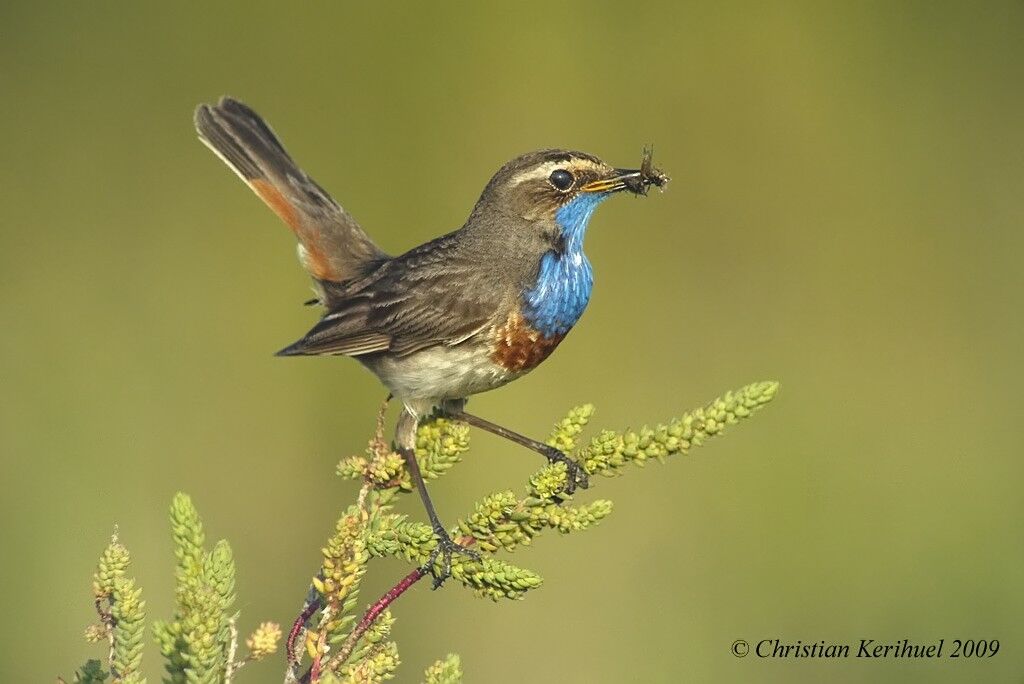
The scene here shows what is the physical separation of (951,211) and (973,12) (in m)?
1.43

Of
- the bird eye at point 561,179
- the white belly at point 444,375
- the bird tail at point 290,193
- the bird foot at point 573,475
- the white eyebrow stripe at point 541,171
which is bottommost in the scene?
the bird foot at point 573,475

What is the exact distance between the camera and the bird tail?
5.39 meters

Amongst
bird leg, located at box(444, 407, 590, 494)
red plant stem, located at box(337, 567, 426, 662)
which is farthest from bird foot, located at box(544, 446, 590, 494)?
red plant stem, located at box(337, 567, 426, 662)

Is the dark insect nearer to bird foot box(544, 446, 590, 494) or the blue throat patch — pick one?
the blue throat patch

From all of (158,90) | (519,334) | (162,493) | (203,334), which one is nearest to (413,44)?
(158,90)

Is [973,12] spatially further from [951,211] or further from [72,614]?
[72,614]

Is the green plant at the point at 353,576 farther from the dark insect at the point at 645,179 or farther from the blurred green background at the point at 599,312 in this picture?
the blurred green background at the point at 599,312

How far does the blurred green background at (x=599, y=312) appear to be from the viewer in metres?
5.82

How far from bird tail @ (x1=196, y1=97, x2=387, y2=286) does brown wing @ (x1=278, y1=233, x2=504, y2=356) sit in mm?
380

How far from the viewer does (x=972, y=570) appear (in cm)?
570

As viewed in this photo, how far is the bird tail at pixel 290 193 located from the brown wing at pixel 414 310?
380 mm

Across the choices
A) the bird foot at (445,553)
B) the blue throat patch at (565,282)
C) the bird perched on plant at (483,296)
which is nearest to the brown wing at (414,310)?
the bird perched on plant at (483,296)

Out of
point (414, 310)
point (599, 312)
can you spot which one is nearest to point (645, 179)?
point (414, 310)

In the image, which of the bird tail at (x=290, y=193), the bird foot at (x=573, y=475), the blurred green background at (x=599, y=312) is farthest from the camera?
the blurred green background at (x=599, y=312)
